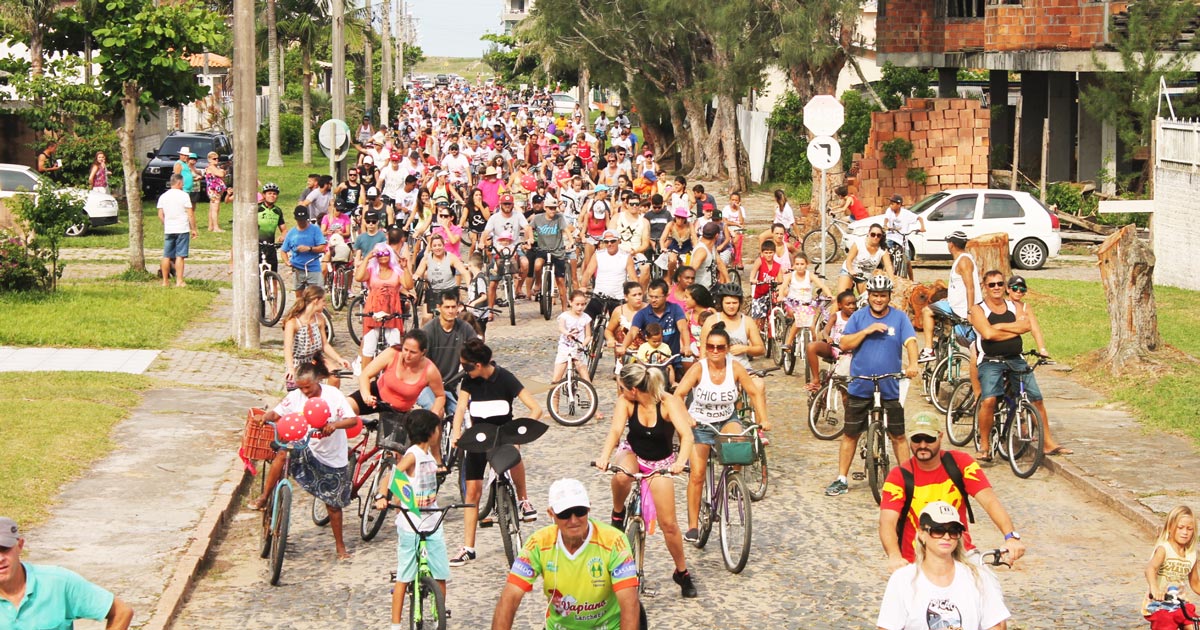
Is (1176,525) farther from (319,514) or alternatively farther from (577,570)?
(319,514)

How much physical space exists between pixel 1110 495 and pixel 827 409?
330 centimetres

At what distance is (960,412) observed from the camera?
50.9 ft

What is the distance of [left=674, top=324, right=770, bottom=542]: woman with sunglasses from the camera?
36.8 ft

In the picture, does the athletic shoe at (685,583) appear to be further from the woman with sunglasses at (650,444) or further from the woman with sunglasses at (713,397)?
the woman with sunglasses at (713,397)

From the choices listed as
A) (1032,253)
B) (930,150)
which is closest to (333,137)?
(1032,253)

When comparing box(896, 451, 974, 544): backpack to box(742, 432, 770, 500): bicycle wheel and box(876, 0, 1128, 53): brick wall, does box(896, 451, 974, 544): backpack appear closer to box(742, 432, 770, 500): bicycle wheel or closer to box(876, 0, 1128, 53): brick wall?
box(742, 432, 770, 500): bicycle wheel

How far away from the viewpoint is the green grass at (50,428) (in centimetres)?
1226

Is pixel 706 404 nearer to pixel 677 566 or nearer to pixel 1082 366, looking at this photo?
pixel 677 566

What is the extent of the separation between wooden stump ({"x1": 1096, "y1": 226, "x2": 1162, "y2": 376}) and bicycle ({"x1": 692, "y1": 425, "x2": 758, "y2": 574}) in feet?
27.4

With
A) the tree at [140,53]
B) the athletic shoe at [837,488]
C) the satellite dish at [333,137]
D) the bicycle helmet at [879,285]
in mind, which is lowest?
the athletic shoe at [837,488]

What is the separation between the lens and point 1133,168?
37.5 metres

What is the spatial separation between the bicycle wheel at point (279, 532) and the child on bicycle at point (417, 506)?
1.15 meters

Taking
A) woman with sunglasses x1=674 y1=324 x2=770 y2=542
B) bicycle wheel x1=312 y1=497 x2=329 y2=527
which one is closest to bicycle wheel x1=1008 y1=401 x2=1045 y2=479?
woman with sunglasses x1=674 y1=324 x2=770 y2=542

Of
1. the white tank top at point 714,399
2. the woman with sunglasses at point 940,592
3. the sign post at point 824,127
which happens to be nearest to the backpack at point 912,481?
the woman with sunglasses at point 940,592
